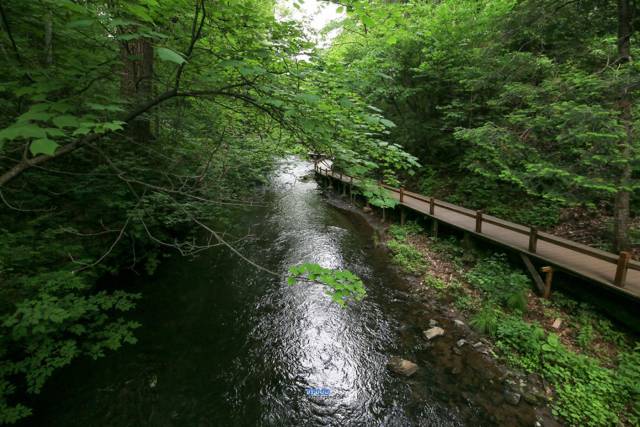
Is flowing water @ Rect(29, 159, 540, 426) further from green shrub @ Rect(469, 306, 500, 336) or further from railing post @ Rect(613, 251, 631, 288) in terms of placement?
railing post @ Rect(613, 251, 631, 288)

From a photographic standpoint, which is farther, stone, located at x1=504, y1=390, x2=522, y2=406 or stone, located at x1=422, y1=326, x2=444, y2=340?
stone, located at x1=422, y1=326, x2=444, y2=340

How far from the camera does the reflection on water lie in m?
4.28

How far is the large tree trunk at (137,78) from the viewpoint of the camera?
3.87 meters

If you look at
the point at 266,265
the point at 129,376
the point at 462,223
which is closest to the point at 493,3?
the point at 462,223

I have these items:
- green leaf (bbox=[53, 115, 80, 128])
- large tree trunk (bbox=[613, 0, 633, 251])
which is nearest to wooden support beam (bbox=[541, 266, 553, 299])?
large tree trunk (bbox=[613, 0, 633, 251])

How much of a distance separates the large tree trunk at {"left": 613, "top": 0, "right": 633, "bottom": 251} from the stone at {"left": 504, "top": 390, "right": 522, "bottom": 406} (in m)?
4.30

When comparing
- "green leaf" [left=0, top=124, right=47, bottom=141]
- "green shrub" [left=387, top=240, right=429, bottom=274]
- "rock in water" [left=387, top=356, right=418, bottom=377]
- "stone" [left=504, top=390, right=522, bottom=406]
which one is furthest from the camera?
"green shrub" [left=387, top=240, right=429, bottom=274]

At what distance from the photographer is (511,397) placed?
448 cm

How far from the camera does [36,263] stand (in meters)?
3.98

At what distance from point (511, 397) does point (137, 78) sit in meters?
7.30

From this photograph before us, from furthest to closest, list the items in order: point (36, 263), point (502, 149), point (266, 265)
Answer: point (266, 265) → point (502, 149) → point (36, 263)

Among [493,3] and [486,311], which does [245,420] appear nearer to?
[486,311]

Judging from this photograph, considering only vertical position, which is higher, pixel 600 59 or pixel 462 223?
pixel 600 59

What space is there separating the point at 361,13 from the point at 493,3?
11338mm
